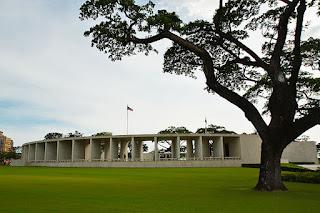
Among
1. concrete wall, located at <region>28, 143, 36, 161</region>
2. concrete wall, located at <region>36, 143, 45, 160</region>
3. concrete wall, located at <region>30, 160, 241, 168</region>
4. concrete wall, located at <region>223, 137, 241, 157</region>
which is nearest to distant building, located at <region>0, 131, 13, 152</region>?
concrete wall, located at <region>28, 143, 36, 161</region>

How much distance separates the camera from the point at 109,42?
52.7 ft

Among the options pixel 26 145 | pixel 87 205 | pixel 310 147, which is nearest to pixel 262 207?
pixel 87 205

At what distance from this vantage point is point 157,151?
168ft

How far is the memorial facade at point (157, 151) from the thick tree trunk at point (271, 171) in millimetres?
31302

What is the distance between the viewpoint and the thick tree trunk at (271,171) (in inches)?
560

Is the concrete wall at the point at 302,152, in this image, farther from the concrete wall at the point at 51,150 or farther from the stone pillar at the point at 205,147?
the concrete wall at the point at 51,150

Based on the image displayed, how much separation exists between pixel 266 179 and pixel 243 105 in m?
3.24

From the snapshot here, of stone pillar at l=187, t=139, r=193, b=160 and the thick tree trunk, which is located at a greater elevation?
stone pillar at l=187, t=139, r=193, b=160

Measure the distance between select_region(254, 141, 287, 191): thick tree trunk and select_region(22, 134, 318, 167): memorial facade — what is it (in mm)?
31302

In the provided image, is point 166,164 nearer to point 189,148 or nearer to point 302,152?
point 189,148

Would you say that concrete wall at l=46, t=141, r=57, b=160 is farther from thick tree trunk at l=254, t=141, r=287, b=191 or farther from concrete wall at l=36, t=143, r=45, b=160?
thick tree trunk at l=254, t=141, r=287, b=191

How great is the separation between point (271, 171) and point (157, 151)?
123ft

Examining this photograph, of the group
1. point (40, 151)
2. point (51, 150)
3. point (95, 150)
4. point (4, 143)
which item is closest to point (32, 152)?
point (40, 151)

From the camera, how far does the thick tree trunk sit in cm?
1423
